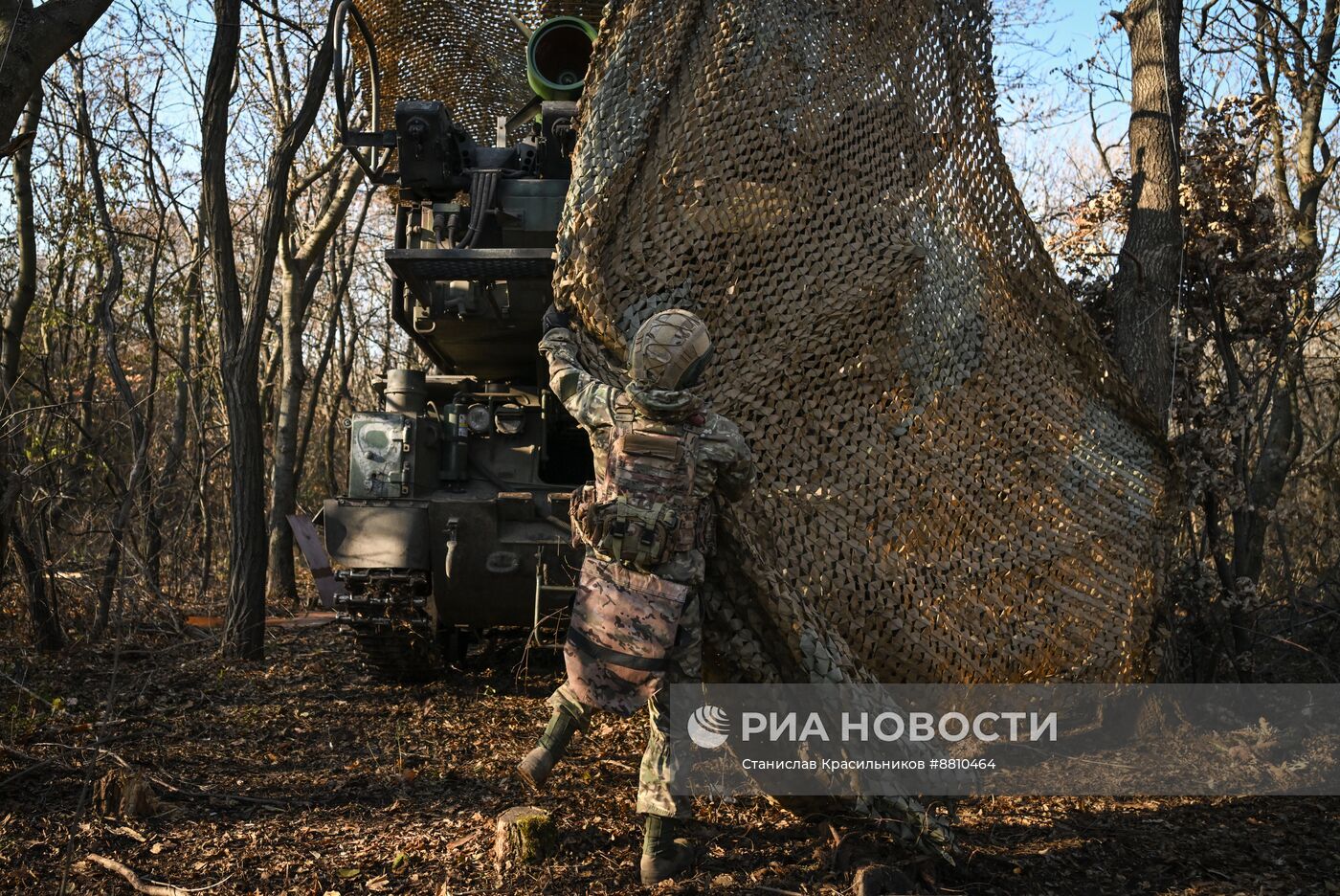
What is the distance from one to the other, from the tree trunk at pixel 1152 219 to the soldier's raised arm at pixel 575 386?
3.31 metres

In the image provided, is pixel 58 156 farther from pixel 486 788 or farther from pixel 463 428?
pixel 486 788

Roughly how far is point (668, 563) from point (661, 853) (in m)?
0.95

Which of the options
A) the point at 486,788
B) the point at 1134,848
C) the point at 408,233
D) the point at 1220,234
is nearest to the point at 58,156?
the point at 408,233

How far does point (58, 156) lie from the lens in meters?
10.2

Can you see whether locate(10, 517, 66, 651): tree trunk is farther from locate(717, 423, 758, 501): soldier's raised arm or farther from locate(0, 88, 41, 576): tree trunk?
locate(717, 423, 758, 501): soldier's raised arm

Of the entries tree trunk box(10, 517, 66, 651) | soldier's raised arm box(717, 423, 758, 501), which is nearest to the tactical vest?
soldier's raised arm box(717, 423, 758, 501)

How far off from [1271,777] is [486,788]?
3425mm

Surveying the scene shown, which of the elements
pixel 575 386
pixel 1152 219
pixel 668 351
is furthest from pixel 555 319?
pixel 1152 219

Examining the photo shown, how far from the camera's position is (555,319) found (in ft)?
14.0

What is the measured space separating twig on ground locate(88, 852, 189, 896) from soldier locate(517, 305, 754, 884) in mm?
1115

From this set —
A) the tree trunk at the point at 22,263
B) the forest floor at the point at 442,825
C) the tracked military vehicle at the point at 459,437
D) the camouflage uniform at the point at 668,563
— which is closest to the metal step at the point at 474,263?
the tracked military vehicle at the point at 459,437

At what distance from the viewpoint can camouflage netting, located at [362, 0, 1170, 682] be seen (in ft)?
14.5

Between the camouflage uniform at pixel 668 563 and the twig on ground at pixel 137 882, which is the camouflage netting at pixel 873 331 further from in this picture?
the twig on ground at pixel 137 882

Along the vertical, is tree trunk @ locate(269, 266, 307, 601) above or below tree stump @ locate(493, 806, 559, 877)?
above
